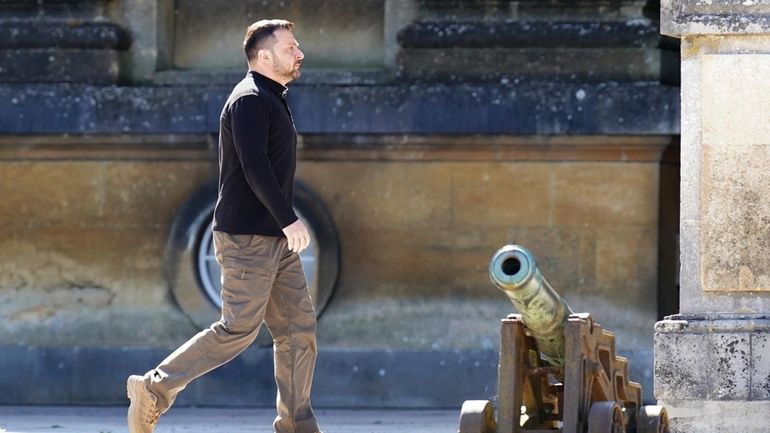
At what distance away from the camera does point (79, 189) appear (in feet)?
38.2

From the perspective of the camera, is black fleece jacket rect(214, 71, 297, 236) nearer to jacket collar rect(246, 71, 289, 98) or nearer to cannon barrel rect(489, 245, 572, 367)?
jacket collar rect(246, 71, 289, 98)

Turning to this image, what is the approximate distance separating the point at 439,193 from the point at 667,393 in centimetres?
243

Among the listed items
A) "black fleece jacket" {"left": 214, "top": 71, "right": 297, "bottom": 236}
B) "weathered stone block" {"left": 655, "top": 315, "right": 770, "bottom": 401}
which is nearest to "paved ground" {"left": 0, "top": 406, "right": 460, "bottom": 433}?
"weathered stone block" {"left": 655, "top": 315, "right": 770, "bottom": 401}

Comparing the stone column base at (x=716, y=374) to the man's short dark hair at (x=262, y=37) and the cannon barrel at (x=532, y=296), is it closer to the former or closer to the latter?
the cannon barrel at (x=532, y=296)

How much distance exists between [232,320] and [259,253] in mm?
294

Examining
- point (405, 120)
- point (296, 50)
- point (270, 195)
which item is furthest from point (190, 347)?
point (405, 120)

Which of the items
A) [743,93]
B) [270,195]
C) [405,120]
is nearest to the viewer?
[270,195]

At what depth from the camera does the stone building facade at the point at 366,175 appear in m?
11.2

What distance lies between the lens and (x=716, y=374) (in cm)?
936

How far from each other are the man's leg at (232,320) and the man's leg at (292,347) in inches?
5.5

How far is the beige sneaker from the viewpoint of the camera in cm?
813

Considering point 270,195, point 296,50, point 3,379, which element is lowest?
point 3,379

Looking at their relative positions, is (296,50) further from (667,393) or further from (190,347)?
(667,393)

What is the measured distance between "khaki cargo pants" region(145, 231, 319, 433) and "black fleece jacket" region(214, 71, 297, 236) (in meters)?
0.07
